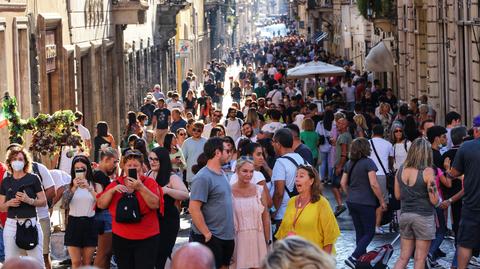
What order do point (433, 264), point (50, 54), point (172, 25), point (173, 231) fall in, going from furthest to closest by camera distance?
point (172, 25) → point (50, 54) → point (433, 264) → point (173, 231)

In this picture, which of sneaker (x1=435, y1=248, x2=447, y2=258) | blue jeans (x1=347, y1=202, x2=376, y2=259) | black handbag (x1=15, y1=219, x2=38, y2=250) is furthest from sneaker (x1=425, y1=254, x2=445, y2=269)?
black handbag (x1=15, y1=219, x2=38, y2=250)

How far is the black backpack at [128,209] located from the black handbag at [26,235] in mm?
1093

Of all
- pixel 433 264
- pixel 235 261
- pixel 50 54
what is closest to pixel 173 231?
pixel 235 261

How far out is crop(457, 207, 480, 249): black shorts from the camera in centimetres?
1235

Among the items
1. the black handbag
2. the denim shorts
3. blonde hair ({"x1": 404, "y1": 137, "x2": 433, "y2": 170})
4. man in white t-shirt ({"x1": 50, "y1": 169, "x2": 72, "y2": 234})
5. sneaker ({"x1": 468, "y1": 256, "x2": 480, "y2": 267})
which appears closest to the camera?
the black handbag

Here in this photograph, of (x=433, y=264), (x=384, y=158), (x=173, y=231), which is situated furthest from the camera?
(x=384, y=158)

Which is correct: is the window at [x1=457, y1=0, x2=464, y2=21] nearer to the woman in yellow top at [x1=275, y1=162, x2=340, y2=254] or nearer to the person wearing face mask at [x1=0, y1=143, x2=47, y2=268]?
the person wearing face mask at [x1=0, y1=143, x2=47, y2=268]

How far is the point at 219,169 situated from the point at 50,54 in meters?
12.3

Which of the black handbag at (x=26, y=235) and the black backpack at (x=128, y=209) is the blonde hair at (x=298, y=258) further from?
the black handbag at (x=26, y=235)

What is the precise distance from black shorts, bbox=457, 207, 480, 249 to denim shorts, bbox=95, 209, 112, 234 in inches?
124

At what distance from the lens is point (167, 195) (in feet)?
39.8

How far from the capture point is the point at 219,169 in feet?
37.2

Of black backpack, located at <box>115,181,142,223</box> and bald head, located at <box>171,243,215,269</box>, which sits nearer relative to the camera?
bald head, located at <box>171,243,215,269</box>

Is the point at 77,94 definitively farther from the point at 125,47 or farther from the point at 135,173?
the point at 135,173
